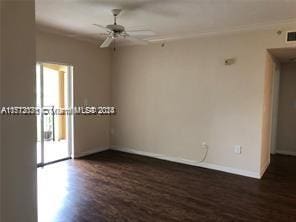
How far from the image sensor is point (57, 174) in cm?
400

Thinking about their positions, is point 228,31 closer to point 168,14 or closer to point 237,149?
point 168,14

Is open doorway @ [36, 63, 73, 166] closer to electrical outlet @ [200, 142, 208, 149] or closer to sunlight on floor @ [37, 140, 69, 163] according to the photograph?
sunlight on floor @ [37, 140, 69, 163]

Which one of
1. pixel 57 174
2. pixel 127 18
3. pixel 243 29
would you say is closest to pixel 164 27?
pixel 127 18

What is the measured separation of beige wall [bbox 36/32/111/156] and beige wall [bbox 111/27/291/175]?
27 centimetres

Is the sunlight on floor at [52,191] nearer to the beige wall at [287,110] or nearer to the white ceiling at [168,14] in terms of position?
the white ceiling at [168,14]

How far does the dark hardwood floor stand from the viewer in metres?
2.74

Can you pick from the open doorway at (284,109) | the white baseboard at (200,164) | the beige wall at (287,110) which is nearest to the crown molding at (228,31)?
the open doorway at (284,109)

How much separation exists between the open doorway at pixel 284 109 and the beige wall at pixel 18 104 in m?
5.02

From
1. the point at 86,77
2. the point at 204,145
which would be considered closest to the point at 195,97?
the point at 204,145

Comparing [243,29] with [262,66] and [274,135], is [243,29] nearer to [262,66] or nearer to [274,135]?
[262,66]

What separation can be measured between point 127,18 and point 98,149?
124 inches

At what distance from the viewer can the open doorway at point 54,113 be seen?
446cm

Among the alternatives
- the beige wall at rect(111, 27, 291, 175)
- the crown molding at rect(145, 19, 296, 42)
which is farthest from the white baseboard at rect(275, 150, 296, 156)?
the crown molding at rect(145, 19, 296, 42)

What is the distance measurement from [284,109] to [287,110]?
2.5 inches
